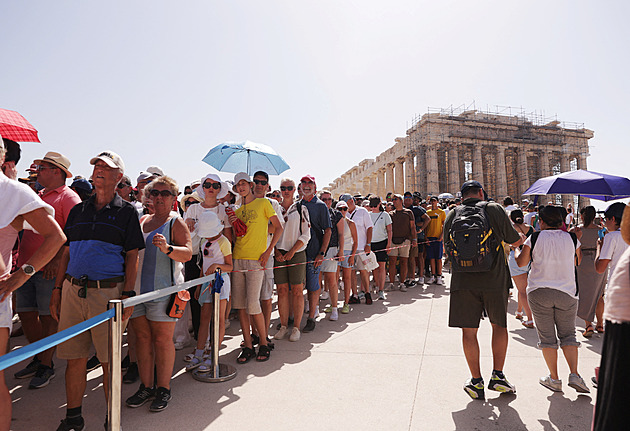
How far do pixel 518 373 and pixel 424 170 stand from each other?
102ft

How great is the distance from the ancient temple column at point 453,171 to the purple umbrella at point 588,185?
1141 inches

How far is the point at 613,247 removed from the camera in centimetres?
421

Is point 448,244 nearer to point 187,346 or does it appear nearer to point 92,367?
point 187,346

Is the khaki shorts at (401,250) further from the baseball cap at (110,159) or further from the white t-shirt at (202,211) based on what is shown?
the baseball cap at (110,159)

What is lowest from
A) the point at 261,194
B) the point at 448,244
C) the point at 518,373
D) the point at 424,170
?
the point at 518,373

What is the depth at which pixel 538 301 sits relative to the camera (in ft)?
11.3

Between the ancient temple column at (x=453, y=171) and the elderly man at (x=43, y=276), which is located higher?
the ancient temple column at (x=453, y=171)

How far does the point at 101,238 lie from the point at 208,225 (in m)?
1.13

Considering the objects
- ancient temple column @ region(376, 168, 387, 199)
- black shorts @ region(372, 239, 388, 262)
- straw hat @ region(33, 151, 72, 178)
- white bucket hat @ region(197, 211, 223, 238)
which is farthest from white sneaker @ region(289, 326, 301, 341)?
ancient temple column @ region(376, 168, 387, 199)

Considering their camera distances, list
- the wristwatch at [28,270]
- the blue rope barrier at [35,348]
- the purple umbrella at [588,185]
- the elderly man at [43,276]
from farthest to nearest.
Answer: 1. the purple umbrella at [588,185]
2. the elderly man at [43,276]
3. the wristwatch at [28,270]
4. the blue rope barrier at [35,348]

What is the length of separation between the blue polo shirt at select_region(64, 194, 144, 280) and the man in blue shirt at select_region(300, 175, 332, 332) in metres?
2.76

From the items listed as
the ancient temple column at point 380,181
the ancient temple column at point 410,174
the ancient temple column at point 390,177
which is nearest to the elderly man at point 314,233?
the ancient temple column at point 410,174

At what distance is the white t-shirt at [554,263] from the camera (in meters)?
3.37

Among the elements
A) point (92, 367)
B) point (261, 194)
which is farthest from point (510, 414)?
point (92, 367)
